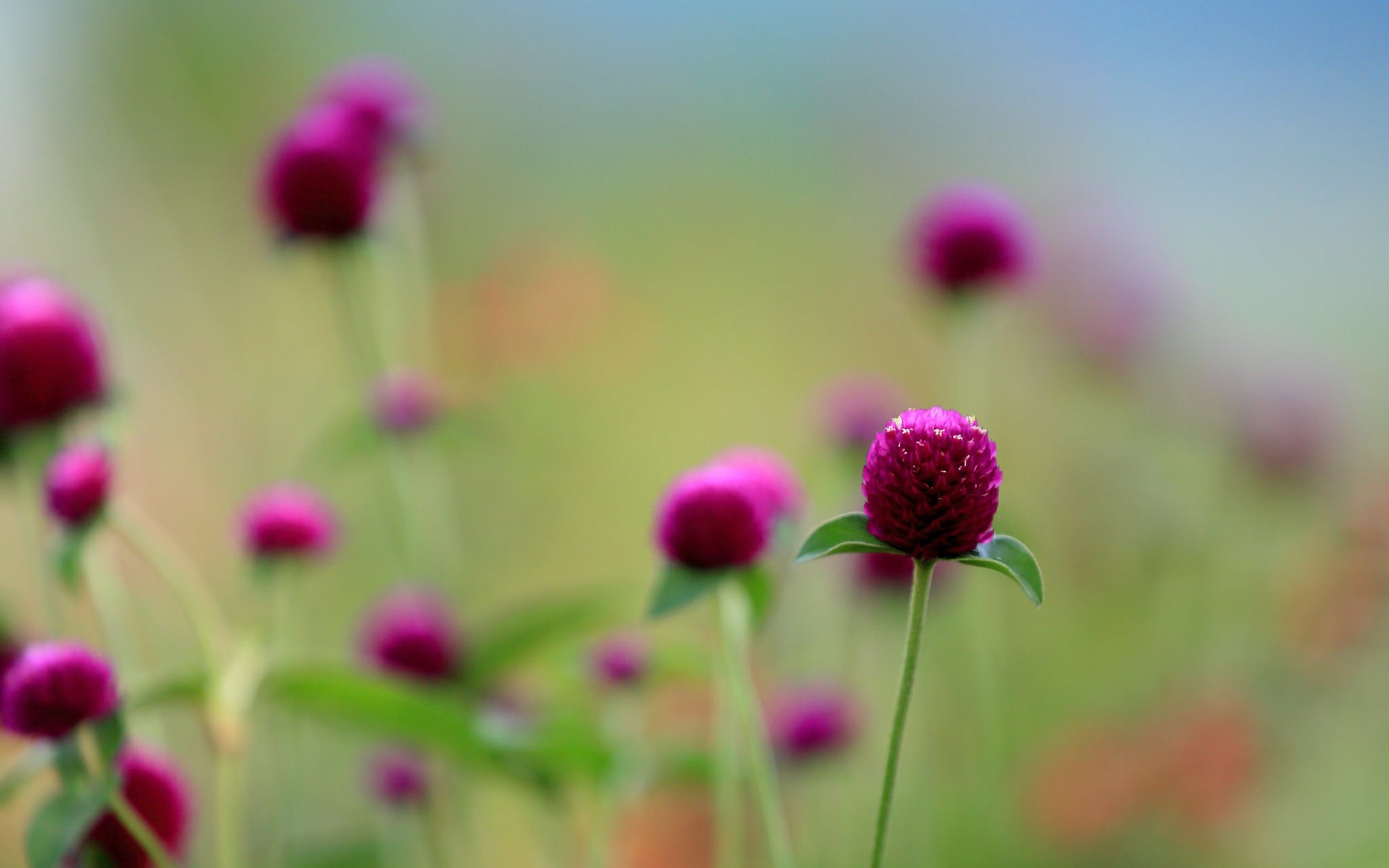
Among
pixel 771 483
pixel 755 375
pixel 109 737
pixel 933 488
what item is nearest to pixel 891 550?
pixel 933 488

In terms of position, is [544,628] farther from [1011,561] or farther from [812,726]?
[1011,561]

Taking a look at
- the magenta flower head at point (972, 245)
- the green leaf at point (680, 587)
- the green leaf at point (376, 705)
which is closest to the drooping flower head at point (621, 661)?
the green leaf at point (376, 705)

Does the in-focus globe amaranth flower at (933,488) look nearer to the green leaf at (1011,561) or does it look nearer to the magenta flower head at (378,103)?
the green leaf at (1011,561)

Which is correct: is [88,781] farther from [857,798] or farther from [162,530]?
[162,530]

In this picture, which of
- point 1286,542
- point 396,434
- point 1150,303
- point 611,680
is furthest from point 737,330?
point 611,680

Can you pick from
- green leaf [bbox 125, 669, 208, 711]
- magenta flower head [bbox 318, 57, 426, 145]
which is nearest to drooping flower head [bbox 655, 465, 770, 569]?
green leaf [bbox 125, 669, 208, 711]

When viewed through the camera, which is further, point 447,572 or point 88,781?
point 447,572
